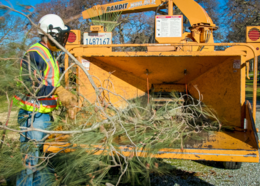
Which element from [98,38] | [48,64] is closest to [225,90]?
[98,38]

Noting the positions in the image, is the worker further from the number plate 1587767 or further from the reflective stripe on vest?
the number plate 1587767

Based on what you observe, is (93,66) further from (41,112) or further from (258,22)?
(258,22)

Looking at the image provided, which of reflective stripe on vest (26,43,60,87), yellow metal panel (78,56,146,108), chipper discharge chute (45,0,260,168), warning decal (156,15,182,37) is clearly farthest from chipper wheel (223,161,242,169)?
reflective stripe on vest (26,43,60,87)

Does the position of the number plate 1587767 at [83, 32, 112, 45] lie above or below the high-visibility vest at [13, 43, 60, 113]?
above

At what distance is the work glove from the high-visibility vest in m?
0.10

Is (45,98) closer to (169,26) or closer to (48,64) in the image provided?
(48,64)

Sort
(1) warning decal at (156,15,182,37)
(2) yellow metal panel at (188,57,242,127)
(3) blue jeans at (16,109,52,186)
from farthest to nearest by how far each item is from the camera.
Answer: (1) warning decal at (156,15,182,37), (2) yellow metal panel at (188,57,242,127), (3) blue jeans at (16,109,52,186)

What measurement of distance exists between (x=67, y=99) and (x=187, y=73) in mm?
2170

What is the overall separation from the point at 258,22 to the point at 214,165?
552 inches

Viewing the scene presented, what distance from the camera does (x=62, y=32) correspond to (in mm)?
2342

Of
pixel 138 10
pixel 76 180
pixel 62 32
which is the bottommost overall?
pixel 76 180

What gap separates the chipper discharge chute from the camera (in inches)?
88.8

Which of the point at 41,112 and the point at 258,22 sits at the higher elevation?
the point at 258,22

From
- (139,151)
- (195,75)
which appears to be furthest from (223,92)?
(139,151)
